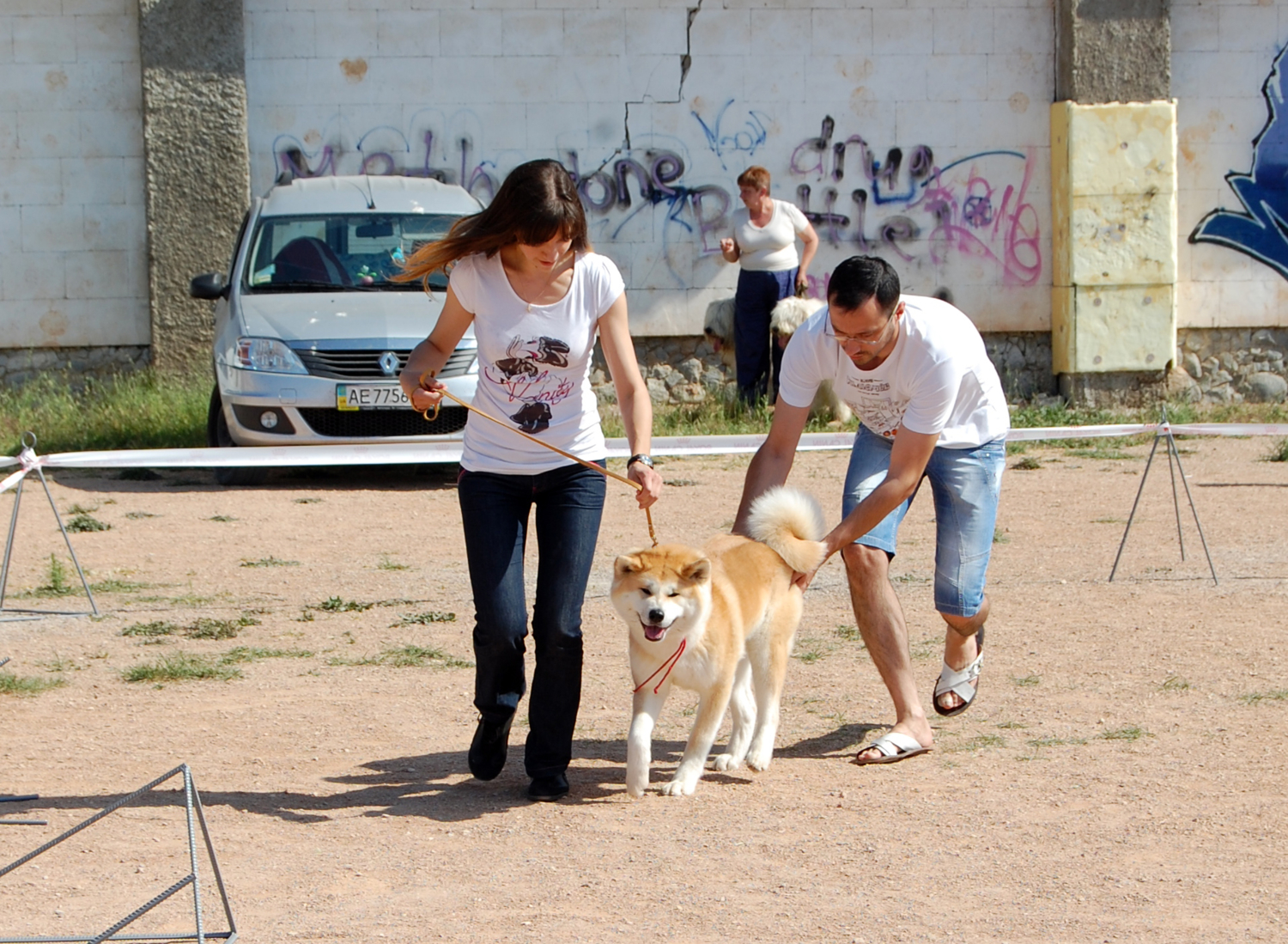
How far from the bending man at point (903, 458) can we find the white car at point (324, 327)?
535 cm

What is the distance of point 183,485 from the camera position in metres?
10.9

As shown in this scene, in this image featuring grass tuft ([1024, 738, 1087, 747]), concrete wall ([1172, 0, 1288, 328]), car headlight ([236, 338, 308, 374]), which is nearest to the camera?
grass tuft ([1024, 738, 1087, 747])

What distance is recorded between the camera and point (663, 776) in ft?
16.2

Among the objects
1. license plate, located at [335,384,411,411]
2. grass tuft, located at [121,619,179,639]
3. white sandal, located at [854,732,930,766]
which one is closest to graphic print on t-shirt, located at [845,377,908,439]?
white sandal, located at [854,732,930,766]

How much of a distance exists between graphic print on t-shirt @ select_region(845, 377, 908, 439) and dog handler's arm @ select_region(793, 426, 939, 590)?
0.44ft

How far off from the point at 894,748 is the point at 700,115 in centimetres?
992

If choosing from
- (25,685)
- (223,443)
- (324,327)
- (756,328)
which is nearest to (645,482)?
(25,685)

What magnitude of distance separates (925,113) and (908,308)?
9.85 metres

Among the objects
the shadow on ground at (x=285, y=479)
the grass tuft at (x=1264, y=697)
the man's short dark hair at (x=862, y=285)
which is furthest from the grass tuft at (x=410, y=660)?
the shadow on ground at (x=285, y=479)

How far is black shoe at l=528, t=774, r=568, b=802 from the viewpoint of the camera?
4.64m

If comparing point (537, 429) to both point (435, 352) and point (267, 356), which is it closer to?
point (435, 352)

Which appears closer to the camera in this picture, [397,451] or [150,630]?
[150,630]

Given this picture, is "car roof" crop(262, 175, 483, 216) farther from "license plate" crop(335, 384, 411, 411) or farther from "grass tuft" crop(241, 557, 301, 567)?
"grass tuft" crop(241, 557, 301, 567)

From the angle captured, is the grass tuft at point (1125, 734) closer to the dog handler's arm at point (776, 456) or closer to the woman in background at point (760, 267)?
the dog handler's arm at point (776, 456)
